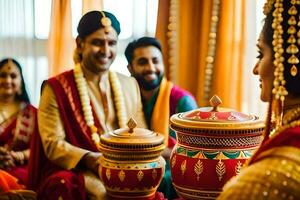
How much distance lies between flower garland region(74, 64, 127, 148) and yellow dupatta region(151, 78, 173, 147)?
0.19 m

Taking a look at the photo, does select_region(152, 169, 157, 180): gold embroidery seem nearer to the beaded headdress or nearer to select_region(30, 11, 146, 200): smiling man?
select_region(30, 11, 146, 200): smiling man

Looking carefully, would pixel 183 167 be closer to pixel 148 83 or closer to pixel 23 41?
pixel 148 83

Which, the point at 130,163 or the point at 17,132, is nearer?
the point at 130,163

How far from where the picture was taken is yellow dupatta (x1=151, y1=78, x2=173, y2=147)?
2.75 m

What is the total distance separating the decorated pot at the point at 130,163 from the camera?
1900 mm

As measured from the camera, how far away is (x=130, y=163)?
191cm

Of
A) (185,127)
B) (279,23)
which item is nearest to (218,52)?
(185,127)

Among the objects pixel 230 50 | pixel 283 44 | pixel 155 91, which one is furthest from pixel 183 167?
pixel 230 50

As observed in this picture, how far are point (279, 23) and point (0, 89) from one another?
205 centimetres

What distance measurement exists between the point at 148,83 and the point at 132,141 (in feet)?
3.14

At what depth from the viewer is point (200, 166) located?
1.69 metres

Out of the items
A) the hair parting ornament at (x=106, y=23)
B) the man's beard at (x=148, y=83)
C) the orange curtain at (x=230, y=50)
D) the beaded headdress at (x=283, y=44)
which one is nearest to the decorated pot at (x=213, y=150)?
the beaded headdress at (x=283, y=44)

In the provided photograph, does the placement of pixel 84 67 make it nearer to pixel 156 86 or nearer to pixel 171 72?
pixel 156 86

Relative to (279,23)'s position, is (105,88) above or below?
below
